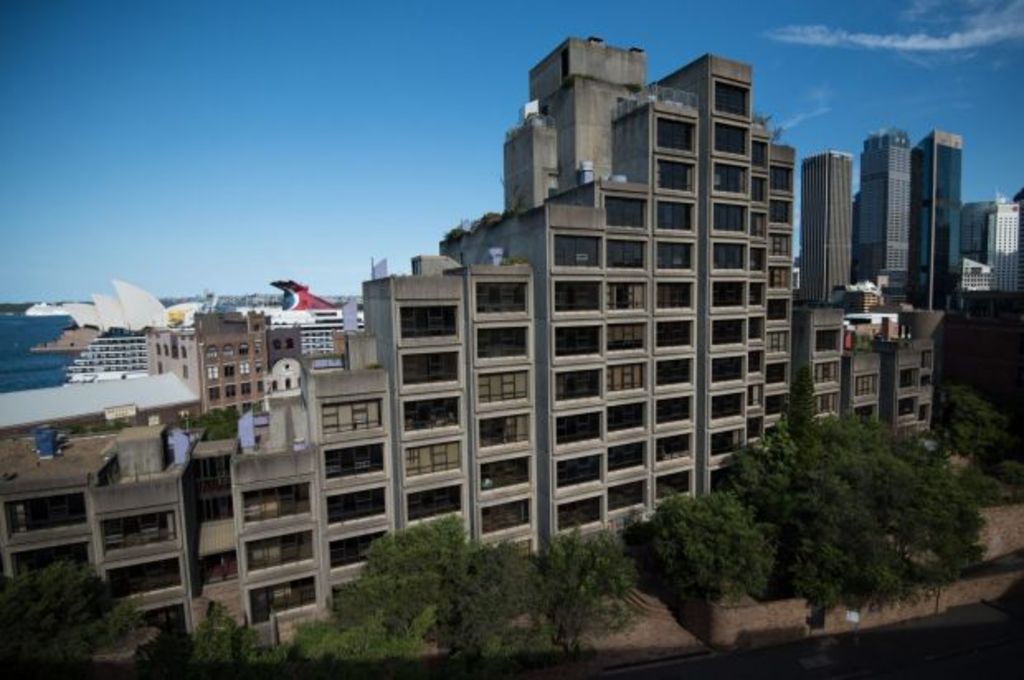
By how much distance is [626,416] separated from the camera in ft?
153

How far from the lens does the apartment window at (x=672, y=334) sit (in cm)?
4738

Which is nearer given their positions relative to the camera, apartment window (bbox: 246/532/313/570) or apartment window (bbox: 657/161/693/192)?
apartment window (bbox: 246/532/313/570)

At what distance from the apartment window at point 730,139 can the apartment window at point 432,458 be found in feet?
117

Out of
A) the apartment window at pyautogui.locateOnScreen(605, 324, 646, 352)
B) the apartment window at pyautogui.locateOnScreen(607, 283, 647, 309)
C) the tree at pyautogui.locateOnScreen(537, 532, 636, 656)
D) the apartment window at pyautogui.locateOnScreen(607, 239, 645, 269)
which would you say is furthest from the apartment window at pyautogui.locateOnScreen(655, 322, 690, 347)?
the tree at pyautogui.locateOnScreen(537, 532, 636, 656)

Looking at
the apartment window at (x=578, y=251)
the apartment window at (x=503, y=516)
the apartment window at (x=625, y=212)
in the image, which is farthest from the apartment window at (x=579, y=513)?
the apartment window at (x=625, y=212)

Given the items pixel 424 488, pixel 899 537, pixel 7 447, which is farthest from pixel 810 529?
pixel 7 447

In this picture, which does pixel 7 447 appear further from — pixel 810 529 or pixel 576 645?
pixel 810 529

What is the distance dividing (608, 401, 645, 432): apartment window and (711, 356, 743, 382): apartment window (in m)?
8.19

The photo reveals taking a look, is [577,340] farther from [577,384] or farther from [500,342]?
[500,342]

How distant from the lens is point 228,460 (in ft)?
140

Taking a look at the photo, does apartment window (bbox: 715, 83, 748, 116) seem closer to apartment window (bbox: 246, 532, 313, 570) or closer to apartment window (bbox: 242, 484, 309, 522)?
apartment window (bbox: 242, 484, 309, 522)

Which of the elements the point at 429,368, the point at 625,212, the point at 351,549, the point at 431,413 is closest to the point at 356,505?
the point at 351,549

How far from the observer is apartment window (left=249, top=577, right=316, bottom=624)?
36500mm

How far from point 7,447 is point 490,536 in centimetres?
3924
